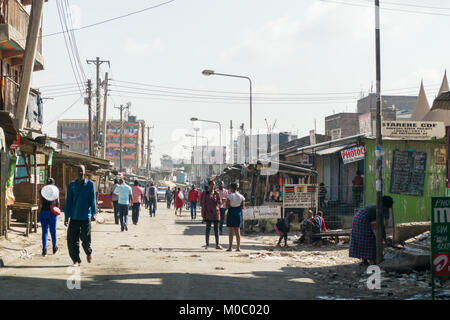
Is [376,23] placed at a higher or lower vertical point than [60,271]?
higher

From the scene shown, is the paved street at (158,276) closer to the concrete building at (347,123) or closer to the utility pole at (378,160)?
the utility pole at (378,160)

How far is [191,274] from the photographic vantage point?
33.8 ft

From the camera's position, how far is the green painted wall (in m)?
19.0

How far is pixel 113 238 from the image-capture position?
18344mm

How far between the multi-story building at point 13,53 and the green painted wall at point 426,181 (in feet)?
41.8

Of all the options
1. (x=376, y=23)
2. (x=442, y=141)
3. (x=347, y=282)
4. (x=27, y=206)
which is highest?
(x=376, y=23)

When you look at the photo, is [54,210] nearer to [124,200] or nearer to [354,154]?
[124,200]

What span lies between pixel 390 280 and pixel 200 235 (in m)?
11.1

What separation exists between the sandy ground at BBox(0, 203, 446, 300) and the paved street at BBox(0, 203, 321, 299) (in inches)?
0.5

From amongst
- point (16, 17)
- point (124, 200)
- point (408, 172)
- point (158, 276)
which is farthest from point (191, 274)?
point (16, 17)

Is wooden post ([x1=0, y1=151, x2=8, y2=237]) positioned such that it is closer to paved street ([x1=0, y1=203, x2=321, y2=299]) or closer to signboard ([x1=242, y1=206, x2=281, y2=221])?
paved street ([x1=0, y1=203, x2=321, y2=299])

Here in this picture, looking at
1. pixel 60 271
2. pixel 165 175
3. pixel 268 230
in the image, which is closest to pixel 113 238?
pixel 268 230

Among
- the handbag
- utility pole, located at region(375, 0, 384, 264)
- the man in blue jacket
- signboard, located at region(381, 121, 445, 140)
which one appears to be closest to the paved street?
the man in blue jacket
